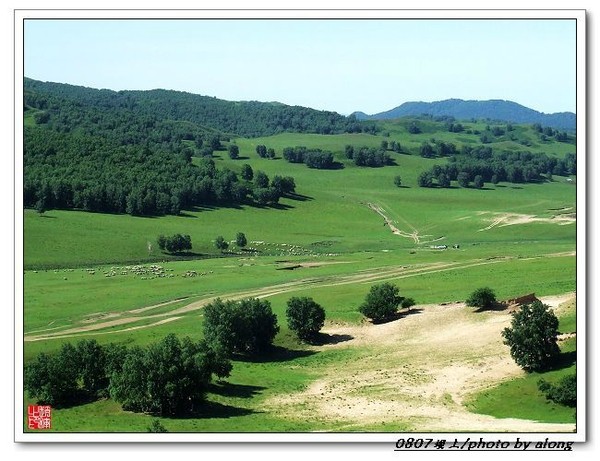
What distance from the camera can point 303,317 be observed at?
74.1 meters

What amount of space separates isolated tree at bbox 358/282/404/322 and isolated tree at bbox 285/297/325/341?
6270mm

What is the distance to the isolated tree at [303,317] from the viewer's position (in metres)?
73.9

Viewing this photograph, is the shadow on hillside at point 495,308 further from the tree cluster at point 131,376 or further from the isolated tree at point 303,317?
the tree cluster at point 131,376

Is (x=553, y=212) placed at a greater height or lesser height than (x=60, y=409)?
greater

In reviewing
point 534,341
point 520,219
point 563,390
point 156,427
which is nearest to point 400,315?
point 534,341

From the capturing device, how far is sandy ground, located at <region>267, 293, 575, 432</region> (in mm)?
46406

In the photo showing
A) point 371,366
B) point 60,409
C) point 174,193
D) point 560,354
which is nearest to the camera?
point 60,409

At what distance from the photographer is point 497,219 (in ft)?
527

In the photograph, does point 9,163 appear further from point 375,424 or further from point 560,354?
point 560,354

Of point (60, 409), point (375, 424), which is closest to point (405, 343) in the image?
point (375, 424)

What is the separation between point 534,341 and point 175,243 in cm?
8368

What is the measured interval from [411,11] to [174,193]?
429 feet

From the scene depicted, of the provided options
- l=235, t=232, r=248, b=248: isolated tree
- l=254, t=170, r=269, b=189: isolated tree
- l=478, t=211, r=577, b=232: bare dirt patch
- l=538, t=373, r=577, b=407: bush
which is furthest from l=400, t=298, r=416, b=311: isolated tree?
l=254, t=170, r=269, b=189: isolated tree

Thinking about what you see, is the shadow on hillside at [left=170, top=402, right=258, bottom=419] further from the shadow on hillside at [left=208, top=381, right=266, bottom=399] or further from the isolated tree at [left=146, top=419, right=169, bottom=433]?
the isolated tree at [left=146, top=419, right=169, bottom=433]
